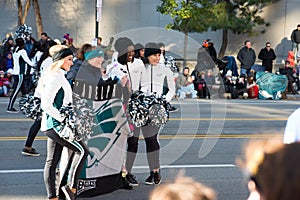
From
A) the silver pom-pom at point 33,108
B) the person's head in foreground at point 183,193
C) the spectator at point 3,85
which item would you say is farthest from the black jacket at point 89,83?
the spectator at point 3,85

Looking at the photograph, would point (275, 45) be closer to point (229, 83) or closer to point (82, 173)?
point (229, 83)

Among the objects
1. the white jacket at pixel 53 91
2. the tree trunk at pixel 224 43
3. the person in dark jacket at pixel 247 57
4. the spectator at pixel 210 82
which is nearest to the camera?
the white jacket at pixel 53 91

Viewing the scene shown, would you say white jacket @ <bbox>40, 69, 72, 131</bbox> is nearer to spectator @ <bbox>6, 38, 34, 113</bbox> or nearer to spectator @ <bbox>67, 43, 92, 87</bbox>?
spectator @ <bbox>67, 43, 92, 87</bbox>

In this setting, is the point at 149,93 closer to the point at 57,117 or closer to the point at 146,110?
the point at 146,110

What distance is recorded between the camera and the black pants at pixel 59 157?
5.95 m

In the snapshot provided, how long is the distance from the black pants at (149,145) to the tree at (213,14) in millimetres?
15426

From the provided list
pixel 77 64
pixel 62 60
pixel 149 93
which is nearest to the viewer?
pixel 62 60

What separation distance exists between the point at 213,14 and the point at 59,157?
17.6m

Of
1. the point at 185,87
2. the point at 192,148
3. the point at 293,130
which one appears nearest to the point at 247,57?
the point at 185,87

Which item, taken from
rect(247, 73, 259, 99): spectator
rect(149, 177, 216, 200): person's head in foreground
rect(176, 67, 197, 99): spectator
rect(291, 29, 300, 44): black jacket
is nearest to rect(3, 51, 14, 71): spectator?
rect(176, 67, 197, 99): spectator

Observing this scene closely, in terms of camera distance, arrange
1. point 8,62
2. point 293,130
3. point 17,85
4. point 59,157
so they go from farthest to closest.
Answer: point 8,62
point 17,85
point 59,157
point 293,130

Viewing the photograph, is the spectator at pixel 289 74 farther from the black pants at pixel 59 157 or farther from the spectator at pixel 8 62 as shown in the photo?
the black pants at pixel 59 157

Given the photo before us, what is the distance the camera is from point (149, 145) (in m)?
7.18

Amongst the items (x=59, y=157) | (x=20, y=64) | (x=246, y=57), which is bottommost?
(x=59, y=157)
